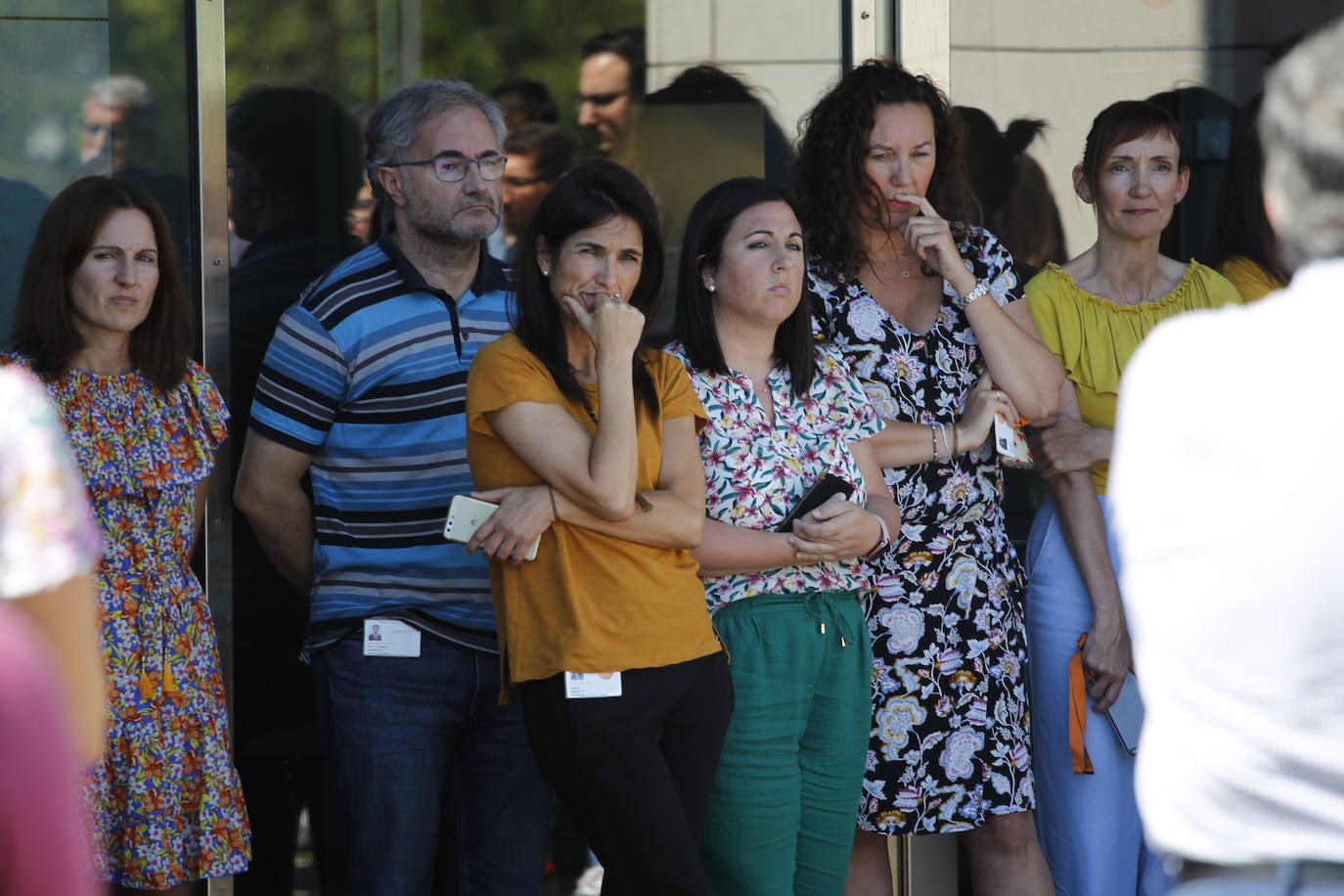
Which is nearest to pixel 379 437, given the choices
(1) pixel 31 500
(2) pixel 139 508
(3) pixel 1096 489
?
(2) pixel 139 508

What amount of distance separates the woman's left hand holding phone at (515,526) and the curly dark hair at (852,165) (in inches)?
42.8

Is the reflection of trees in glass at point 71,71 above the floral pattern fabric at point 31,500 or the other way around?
above

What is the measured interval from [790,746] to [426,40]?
2.10 m

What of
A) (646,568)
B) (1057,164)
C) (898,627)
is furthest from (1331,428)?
(1057,164)

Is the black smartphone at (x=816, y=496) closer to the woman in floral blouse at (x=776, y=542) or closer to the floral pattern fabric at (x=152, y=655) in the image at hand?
the woman in floral blouse at (x=776, y=542)

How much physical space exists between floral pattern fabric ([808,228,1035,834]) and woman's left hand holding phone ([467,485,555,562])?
0.96 meters

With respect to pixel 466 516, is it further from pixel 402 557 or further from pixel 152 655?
pixel 152 655

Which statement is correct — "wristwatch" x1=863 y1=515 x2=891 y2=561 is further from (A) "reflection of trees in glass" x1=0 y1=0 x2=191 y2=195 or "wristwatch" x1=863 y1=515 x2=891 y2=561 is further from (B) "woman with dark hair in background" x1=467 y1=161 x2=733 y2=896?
(A) "reflection of trees in glass" x1=0 y1=0 x2=191 y2=195

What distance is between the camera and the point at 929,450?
11.3 ft

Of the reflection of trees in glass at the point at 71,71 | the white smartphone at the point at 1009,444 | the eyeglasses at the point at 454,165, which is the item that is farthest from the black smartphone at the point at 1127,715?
the reflection of trees in glass at the point at 71,71

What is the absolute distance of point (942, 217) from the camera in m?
3.67

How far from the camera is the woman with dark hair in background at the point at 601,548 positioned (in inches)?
108

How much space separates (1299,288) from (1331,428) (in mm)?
152

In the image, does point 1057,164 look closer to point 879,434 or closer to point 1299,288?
point 879,434
